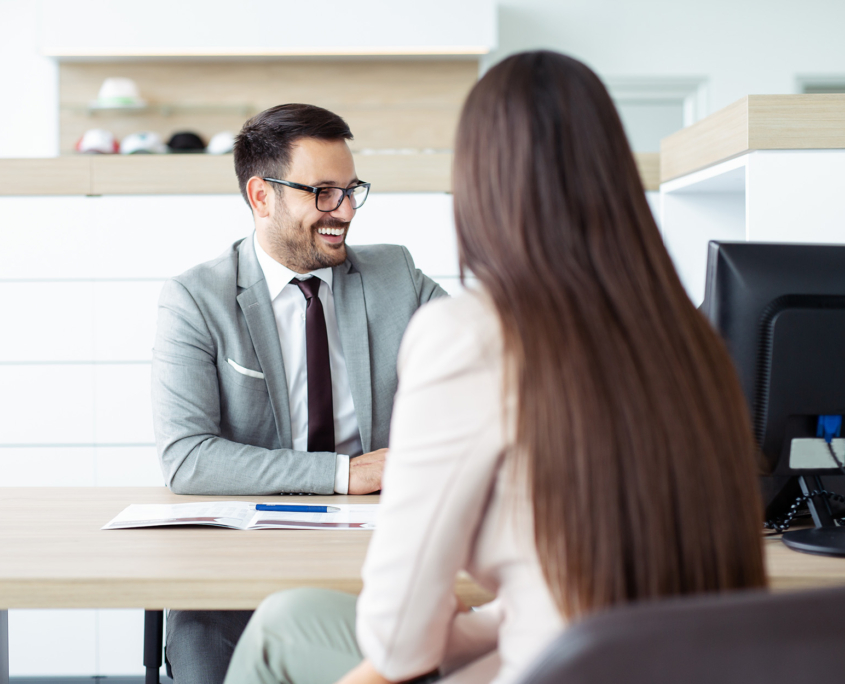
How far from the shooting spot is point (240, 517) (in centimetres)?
121

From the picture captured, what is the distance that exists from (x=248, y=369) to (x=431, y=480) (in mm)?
1022

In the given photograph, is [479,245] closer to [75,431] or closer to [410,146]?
[75,431]

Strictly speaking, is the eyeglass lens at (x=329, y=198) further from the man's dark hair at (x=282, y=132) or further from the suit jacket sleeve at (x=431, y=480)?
the suit jacket sleeve at (x=431, y=480)

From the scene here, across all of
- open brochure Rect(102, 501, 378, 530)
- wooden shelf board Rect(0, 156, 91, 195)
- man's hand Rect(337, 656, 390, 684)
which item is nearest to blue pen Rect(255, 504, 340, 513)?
open brochure Rect(102, 501, 378, 530)

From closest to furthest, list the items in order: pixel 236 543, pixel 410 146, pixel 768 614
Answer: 1. pixel 768 614
2. pixel 236 543
3. pixel 410 146

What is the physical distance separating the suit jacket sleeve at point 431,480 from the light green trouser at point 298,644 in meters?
0.19

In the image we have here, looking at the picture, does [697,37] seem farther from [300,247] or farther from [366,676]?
[366,676]

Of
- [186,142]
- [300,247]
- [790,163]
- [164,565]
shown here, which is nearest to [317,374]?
[300,247]

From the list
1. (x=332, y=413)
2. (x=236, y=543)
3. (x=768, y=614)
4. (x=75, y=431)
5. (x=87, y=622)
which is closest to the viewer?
(x=768, y=614)

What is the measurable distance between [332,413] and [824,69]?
3896 mm

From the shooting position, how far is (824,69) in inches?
168

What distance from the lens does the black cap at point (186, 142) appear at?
3754 mm

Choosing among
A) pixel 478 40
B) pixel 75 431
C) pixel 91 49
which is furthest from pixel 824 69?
pixel 75 431

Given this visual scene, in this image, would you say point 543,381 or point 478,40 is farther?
point 478,40
